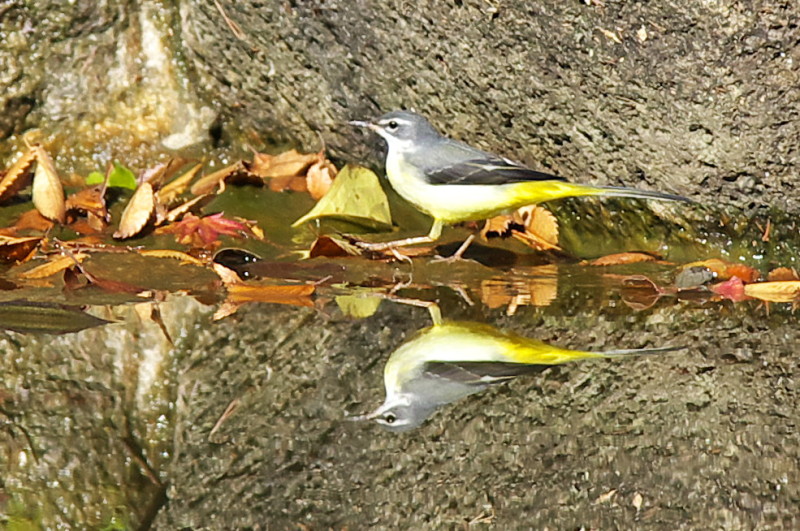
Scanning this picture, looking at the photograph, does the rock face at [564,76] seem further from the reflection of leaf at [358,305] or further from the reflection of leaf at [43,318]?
the reflection of leaf at [43,318]

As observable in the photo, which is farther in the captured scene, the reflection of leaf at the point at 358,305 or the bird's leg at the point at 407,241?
the bird's leg at the point at 407,241

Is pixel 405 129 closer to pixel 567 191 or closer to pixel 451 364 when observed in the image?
pixel 567 191

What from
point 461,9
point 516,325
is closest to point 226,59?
point 461,9

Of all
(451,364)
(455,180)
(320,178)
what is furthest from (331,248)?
(451,364)

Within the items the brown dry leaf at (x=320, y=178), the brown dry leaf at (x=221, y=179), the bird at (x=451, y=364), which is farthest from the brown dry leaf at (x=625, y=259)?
the brown dry leaf at (x=221, y=179)

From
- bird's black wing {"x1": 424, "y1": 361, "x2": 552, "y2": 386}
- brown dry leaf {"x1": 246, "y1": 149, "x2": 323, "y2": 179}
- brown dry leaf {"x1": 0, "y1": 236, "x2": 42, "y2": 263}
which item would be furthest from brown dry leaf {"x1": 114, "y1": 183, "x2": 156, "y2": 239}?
bird's black wing {"x1": 424, "y1": 361, "x2": 552, "y2": 386}

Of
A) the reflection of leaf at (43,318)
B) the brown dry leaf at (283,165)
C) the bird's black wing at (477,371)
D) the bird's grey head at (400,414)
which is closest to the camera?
the bird's grey head at (400,414)

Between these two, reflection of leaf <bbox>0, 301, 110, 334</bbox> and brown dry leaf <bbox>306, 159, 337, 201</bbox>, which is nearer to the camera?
reflection of leaf <bbox>0, 301, 110, 334</bbox>

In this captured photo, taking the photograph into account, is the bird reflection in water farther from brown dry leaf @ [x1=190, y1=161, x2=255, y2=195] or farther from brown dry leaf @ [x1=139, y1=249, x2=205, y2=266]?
brown dry leaf @ [x1=190, y1=161, x2=255, y2=195]
